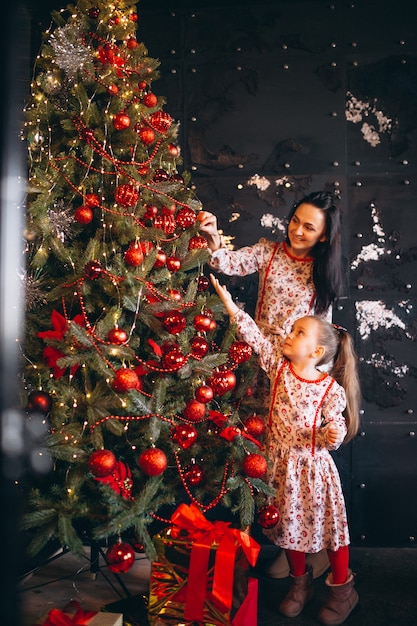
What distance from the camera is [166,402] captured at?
236 cm

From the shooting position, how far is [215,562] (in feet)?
6.84

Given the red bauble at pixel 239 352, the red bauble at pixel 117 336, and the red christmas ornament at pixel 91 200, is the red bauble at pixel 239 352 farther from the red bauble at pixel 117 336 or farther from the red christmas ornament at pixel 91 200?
the red christmas ornament at pixel 91 200

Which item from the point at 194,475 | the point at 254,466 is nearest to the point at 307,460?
the point at 254,466

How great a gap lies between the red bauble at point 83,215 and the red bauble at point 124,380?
0.59 m

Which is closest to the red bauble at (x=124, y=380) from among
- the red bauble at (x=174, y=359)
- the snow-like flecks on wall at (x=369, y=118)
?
the red bauble at (x=174, y=359)

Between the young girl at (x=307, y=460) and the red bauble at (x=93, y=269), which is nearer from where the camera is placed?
the red bauble at (x=93, y=269)

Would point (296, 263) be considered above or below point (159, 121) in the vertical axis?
below

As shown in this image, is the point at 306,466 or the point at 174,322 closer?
the point at 174,322

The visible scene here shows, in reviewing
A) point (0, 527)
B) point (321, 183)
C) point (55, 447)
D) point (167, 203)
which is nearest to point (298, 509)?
point (55, 447)

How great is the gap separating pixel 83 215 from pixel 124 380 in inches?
25.4

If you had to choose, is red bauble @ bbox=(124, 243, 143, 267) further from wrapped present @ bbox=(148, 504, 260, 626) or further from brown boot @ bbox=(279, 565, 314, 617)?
brown boot @ bbox=(279, 565, 314, 617)

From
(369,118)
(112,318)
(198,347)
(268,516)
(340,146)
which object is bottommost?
(268,516)

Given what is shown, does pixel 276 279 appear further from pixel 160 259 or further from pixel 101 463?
pixel 101 463

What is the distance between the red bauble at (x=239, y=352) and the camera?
2.44 meters
